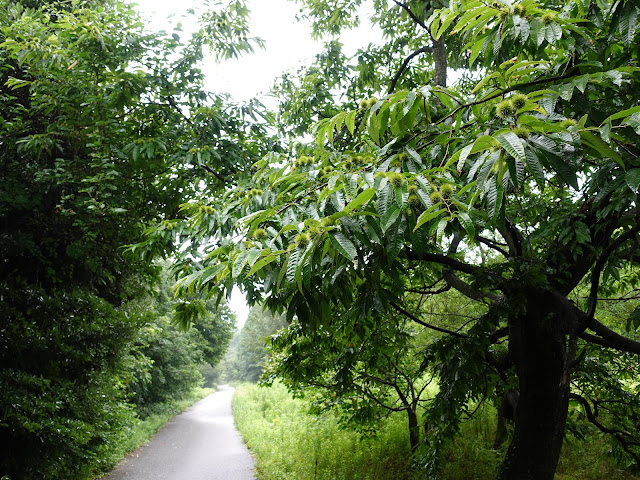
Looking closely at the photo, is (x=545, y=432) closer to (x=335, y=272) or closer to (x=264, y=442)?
(x=335, y=272)

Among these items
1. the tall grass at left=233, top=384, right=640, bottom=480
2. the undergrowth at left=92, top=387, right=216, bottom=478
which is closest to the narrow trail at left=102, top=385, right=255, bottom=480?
the undergrowth at left=92, top=387, right=216, bottom=478

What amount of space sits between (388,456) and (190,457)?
201 inches

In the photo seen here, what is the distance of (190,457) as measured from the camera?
30.1 ft

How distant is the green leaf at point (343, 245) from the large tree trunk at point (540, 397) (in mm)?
2516

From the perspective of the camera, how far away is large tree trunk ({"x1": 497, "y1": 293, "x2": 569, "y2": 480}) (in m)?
3.06

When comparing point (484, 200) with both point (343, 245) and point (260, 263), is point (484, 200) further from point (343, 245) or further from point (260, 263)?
point (260, 263)

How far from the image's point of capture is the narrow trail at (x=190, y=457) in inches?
304

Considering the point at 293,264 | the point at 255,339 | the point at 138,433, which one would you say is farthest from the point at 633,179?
the point at 255,339

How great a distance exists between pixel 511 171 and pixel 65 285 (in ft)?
20.7

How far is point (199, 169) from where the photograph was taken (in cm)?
372

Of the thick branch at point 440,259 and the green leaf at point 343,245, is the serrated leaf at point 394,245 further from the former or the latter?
the thick branch at point 440,259

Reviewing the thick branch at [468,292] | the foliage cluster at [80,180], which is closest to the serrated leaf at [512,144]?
the foliage cluster at [80,180]

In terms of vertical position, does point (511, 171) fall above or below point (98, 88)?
below

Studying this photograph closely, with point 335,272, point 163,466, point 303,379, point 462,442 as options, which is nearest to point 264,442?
point 163,466
